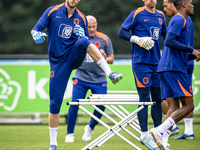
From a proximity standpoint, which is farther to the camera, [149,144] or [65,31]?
[149,144]

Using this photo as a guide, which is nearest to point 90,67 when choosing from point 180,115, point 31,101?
point 180,115

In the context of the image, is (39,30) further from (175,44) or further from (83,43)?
(175,44)

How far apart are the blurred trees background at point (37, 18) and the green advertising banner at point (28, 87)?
103 inches

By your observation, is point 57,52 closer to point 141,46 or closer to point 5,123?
point 141,46

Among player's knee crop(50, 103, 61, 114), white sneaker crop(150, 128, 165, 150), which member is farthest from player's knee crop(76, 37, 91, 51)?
white sneaker crop(150, 128, 165, 150)

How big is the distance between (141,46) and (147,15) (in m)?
0.55

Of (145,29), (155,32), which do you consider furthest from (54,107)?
(155,32)

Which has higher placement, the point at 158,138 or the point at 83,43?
the point at 83,43

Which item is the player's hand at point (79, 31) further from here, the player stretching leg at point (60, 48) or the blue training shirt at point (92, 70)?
the blue training shirt at point (92, 70)

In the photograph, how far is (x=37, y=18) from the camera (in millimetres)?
13039

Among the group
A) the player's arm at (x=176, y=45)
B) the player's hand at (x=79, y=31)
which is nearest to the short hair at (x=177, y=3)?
the player's arm at (x=176, y=45)

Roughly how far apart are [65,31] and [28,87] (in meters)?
4.63

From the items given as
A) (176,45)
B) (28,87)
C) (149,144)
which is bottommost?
(28,87)

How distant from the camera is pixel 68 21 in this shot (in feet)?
16.3
